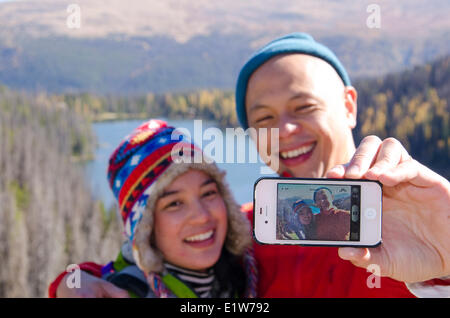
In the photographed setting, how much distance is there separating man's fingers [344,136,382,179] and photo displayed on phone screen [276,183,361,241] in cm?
6

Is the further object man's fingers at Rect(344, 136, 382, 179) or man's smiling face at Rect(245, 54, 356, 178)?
man's smiling face at Rect(245, 54, 356, 178)

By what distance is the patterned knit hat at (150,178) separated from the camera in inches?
70.6

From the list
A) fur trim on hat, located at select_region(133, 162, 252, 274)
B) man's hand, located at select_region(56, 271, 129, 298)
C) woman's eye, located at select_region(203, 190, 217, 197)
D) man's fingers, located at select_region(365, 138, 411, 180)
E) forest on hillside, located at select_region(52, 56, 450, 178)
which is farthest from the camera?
forest on hillside, located at select_region(52, 56, 450, 178)

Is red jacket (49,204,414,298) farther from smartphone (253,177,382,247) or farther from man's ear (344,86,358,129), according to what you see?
man's ear (344,86,358,129)

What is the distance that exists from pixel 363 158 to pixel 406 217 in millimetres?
226

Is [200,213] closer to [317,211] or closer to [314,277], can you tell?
[314,277]

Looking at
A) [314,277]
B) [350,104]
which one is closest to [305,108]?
[350,104]

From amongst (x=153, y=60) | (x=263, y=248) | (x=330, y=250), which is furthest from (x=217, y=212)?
(x=153, y=60)

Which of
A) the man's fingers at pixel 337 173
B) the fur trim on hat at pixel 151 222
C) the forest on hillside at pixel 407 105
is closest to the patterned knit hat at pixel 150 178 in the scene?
the fur trim on hat at pixel 151 222

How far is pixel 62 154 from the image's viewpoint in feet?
73.3

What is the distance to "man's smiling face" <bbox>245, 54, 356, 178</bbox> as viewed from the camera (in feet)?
5.74

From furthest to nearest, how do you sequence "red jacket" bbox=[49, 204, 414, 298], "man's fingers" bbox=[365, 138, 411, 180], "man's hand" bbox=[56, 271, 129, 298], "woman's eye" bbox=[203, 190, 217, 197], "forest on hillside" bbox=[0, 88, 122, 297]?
"forest on hillside" bbox=[0, 88, 122, 297]
"woman's eye" bbox=[203, 190, 217, 197]
"man's hand" bbox=[56, 271, 129, 298]
"red jacket" bbox=[49, 204, 414, 298]
"man's fingers" bbox=[365, 138, 411, 180]

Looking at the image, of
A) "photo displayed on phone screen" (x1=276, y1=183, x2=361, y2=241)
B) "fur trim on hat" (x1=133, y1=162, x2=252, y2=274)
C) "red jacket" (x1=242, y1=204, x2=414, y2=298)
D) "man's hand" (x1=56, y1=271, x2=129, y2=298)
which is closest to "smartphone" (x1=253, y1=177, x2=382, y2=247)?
"photo displayed on phone screen" (x1=276, y1=183, x2=361, y2=241)
